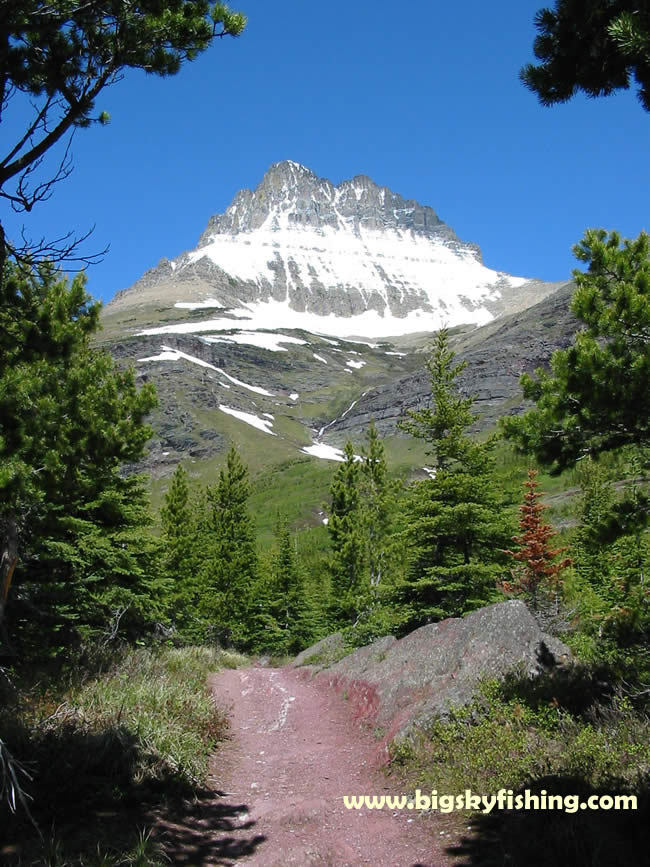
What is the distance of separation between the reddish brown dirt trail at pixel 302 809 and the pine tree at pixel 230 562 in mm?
22068

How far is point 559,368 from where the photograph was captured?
674cm

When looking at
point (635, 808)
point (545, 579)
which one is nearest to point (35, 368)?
point (635, 808)

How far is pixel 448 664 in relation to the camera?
9.41 meters

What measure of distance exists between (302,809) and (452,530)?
375 inches

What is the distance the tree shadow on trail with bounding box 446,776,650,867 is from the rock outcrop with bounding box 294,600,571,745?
2634mm

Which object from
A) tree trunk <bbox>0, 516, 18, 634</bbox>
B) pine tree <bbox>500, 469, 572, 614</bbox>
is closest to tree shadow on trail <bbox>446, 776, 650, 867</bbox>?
tree trunk <bbox>0, 516, 18, 634</bbox>

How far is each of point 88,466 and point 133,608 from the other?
7.60 m

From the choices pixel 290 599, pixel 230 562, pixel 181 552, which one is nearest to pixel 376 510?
pixel 290 599

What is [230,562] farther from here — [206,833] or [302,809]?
[206,833]

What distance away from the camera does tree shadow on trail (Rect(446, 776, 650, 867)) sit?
4289 mm

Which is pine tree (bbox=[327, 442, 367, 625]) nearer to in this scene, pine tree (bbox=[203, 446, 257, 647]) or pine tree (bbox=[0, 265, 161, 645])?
pine tree (bbox=[203, 446, 257, 647])

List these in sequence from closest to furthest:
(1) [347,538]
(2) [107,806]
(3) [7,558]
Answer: (2) [107,806], (3) [7,558], (1) [347,538]

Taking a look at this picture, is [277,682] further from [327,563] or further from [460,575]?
[327,563]

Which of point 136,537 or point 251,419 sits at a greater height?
point 251,419
